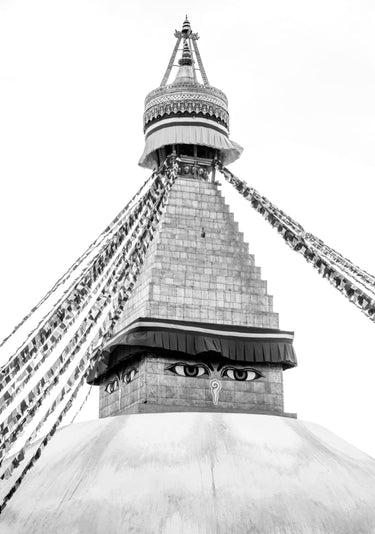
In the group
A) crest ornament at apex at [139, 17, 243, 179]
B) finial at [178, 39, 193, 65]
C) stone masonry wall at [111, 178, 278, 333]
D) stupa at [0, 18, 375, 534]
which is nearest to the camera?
stupa at [0, 18, 375, 534]

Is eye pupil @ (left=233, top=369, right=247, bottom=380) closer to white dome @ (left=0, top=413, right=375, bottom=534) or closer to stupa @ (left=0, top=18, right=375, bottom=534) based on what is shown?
stupa @ (left=0, top=18, right=375, bottom=534)

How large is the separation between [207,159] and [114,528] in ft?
27.9

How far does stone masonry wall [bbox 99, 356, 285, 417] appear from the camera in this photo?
1266 centimetres

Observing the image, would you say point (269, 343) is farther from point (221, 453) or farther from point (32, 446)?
point (32, 446)

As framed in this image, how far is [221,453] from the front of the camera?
10641mm

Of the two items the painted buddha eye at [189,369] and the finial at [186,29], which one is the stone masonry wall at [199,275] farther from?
the finial at [186,29]

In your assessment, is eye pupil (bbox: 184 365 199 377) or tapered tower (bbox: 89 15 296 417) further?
eye pupil (bbox: 184 365 199 377)

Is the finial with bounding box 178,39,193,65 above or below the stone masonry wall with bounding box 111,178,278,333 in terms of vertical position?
above

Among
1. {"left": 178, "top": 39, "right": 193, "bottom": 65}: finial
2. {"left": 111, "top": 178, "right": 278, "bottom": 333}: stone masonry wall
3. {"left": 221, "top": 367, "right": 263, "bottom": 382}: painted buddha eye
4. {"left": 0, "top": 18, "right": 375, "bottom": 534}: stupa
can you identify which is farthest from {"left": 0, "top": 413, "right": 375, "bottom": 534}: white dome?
{"left": 178, "top": 39, "right": 193, "bottom": 65}: finial

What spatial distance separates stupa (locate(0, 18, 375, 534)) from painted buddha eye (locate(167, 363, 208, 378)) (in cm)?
2

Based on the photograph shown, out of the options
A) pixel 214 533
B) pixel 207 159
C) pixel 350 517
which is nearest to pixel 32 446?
pixel 214 533

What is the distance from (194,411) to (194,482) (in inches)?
98.0

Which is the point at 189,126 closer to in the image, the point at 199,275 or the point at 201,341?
the point at 199,275

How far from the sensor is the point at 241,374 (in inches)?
523
